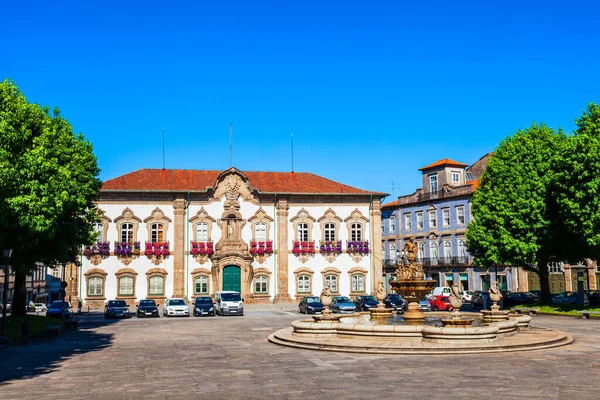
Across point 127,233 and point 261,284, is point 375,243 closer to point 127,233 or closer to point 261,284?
point 261,284

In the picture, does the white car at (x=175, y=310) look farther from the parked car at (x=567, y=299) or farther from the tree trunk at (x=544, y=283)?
the parked car at (x=567, y=299)

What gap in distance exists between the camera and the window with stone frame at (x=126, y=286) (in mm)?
52281

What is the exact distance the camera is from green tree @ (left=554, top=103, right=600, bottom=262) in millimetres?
35719

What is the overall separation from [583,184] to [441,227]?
100ft

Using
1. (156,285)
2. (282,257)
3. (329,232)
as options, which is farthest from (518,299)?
(156,285)

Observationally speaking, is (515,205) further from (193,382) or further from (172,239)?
(193,382)

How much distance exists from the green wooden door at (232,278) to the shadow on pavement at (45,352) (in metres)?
22.3

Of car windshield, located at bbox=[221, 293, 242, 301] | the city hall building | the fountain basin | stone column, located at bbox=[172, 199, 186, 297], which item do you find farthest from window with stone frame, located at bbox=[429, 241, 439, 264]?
the fountain basin

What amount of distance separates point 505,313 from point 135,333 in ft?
56.0

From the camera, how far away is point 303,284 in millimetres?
55000

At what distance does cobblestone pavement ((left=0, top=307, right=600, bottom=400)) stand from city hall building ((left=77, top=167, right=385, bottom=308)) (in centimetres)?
2835

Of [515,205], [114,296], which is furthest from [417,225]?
[114,296]

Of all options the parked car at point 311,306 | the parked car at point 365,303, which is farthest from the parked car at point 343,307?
the parked car at point 365,303

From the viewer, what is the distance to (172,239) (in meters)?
53.1
